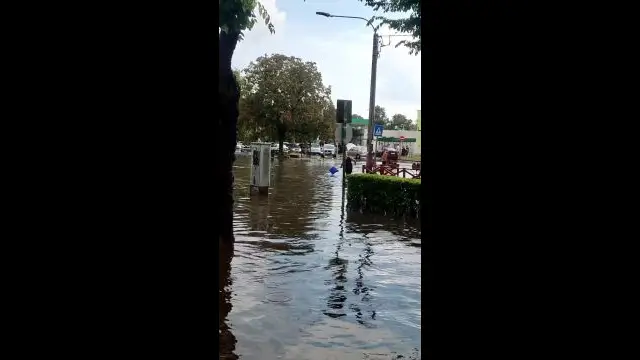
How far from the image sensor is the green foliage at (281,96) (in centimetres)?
5359

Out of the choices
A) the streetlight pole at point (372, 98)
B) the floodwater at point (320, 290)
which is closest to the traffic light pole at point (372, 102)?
the streetlight pole at point (372, 98)

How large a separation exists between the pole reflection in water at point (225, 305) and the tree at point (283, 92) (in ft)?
151

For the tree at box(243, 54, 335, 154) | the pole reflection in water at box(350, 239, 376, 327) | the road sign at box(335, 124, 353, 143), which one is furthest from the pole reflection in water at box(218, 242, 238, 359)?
the tree at box(243, 54, 335, 154)

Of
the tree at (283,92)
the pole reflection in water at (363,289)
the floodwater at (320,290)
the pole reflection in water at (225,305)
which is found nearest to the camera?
the pole reflection in water at (225,305)

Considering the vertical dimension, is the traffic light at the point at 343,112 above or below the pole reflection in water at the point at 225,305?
above

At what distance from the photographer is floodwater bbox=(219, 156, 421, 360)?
5.01 meters

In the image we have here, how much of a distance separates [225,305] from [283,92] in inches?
1913

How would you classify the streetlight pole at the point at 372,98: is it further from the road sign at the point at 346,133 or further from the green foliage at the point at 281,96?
the green foliage at the point at 281,96

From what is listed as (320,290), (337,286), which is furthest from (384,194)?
(320,290)

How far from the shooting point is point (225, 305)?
607 cm

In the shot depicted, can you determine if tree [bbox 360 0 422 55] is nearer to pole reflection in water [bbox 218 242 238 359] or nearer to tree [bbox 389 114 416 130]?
pole reflection in water [bbox 218 242 238 359]
